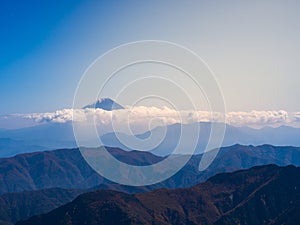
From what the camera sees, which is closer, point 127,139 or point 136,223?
point 127,139

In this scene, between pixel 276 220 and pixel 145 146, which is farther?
pixel 276 220

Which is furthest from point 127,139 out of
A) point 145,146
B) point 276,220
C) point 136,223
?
point 276,220

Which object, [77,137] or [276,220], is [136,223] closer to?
[276,220]

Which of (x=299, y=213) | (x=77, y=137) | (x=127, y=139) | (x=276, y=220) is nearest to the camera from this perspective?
(x=77, y=137)

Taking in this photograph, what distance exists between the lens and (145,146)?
360 ft

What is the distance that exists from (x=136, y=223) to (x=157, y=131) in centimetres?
9979

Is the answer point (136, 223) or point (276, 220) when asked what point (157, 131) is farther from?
point (276, 220)

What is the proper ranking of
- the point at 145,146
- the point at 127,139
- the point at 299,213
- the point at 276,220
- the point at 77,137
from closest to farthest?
the point at 77,137
the point at 127,139
the point at 145,146
the point at 299,213
the point at 276,220

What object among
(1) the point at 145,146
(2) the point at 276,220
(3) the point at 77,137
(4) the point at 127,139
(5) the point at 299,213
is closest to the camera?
(3) the point at 77,137

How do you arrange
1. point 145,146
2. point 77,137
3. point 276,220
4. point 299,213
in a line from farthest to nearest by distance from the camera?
point 276,220 < point 299,213 < point 145,146 < point 77,137

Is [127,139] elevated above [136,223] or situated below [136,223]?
above

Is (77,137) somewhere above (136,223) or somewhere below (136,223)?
above

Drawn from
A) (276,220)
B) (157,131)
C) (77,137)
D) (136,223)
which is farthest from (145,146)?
(276,220)

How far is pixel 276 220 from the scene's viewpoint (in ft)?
646
